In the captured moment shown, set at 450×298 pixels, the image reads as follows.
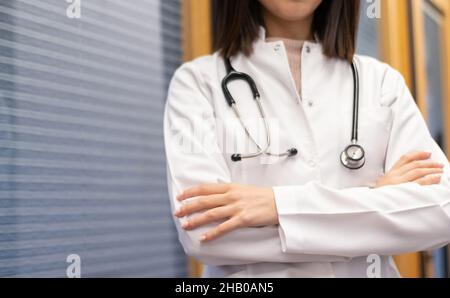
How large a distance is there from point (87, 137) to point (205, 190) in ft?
1.19

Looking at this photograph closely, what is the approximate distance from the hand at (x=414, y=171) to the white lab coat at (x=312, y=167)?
22 millimetres

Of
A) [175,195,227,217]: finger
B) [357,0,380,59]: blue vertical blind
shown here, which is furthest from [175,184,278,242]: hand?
[357,0,380,59]: blue vertical blind

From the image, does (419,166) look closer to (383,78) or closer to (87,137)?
(383,78)

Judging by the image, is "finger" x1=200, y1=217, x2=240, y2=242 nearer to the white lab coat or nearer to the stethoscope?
the white lab coat

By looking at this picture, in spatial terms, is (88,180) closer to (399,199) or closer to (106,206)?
(106,206)

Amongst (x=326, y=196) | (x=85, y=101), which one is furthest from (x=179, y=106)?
(x=326, y=196)

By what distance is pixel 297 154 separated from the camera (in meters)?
1.08

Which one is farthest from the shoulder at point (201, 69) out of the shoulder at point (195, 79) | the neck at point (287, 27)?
the neck at point (287, 27)

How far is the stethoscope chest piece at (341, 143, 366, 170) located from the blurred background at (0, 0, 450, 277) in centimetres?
54

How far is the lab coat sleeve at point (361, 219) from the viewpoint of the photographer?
97cm

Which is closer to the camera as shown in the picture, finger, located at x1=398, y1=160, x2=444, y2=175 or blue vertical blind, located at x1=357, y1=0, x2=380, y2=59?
finger, located at x1=398, y1=160, x2=444, y2=175

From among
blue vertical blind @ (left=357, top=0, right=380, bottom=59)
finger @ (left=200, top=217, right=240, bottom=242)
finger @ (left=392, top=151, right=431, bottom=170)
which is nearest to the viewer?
finger @ (left=200, top=217, right=240, bottom=242)

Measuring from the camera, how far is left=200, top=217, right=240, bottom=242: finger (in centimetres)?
95

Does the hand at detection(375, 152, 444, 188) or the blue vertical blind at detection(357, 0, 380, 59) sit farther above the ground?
the blue vertical blind at detection(357, 0, 380, 59)
